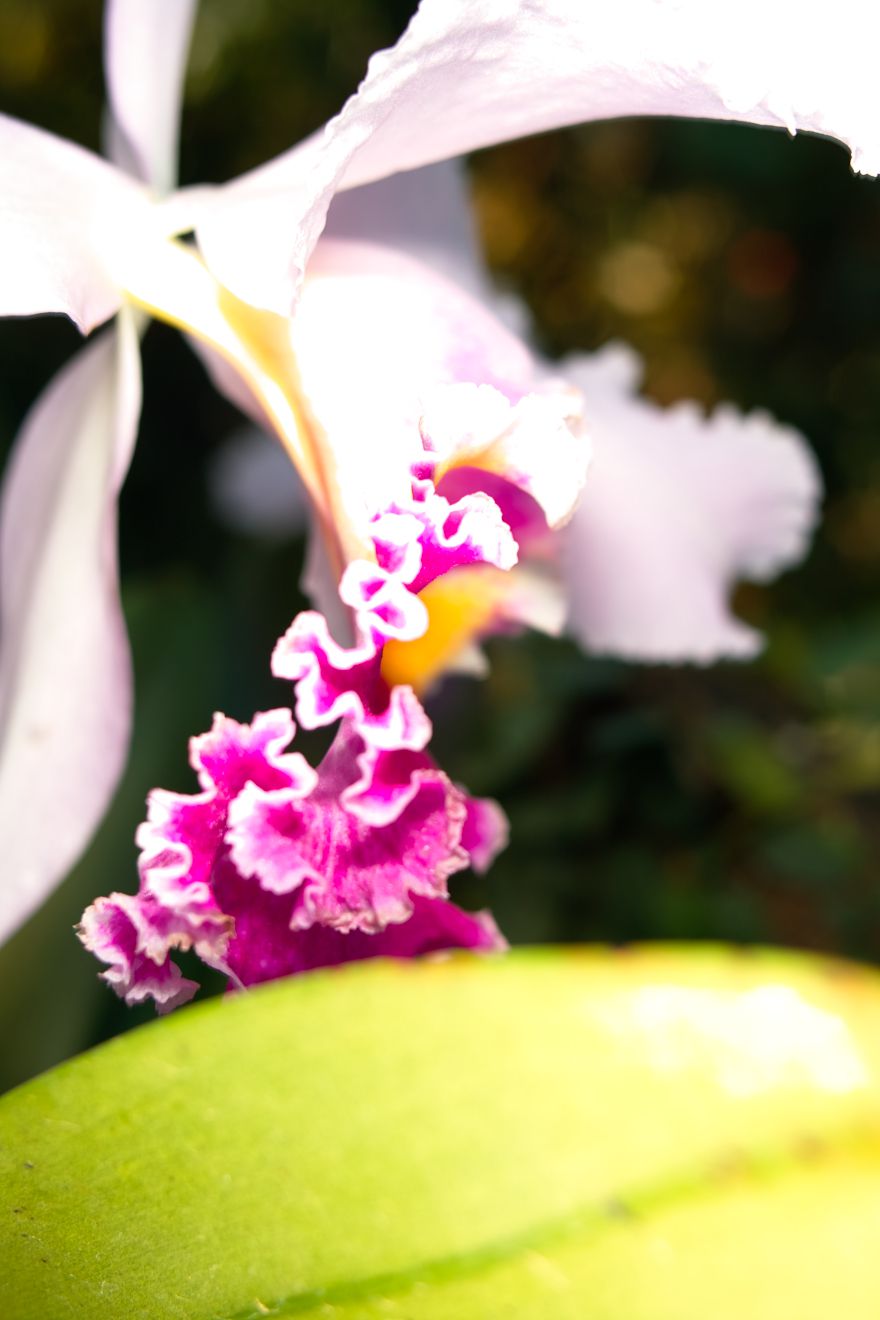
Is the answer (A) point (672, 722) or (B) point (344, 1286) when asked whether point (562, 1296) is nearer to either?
(B) point (344, 1286)

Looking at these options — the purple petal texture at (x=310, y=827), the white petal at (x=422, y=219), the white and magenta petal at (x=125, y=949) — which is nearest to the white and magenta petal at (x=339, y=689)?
the purple petal texture at (x=310, y=827)

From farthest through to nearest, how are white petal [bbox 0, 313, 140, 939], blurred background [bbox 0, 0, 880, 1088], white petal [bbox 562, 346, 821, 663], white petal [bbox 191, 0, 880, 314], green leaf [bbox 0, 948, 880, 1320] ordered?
blurred background [bbox 0, 0, 880, 1088] < white petal [bbox 562, 346, 821, 663] < white petal [bbox 0, 313, 140, 939] < white petal [bbox 191, 0, 880, 314] < green leaf [bbox 0, 948, 880, 1320]

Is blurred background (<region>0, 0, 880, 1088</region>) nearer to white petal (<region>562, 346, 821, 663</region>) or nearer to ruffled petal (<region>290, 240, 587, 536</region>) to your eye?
white petal (<region>562, 346, 821, 663</region>)

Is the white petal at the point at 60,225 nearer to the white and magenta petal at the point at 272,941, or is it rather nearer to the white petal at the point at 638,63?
the white petal at the point at 638,63

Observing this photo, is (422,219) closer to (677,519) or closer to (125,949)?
(677,519)

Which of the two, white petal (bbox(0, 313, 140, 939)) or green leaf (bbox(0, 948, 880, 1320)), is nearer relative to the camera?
green leaf (bbox(0, 948, 880, 1320))

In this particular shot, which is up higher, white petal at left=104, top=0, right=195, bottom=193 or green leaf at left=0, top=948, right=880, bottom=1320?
white petal at left=104, top=0, right=195, bottom=193

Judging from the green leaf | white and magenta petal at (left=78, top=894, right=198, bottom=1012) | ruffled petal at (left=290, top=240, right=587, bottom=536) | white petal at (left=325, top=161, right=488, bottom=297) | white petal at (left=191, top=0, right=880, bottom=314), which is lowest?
the green leaf

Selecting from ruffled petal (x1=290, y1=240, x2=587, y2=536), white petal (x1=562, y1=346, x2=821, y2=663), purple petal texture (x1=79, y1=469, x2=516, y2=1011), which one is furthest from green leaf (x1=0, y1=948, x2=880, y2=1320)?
white petal (x1=562, y1=346, x2=821, y2=663)
